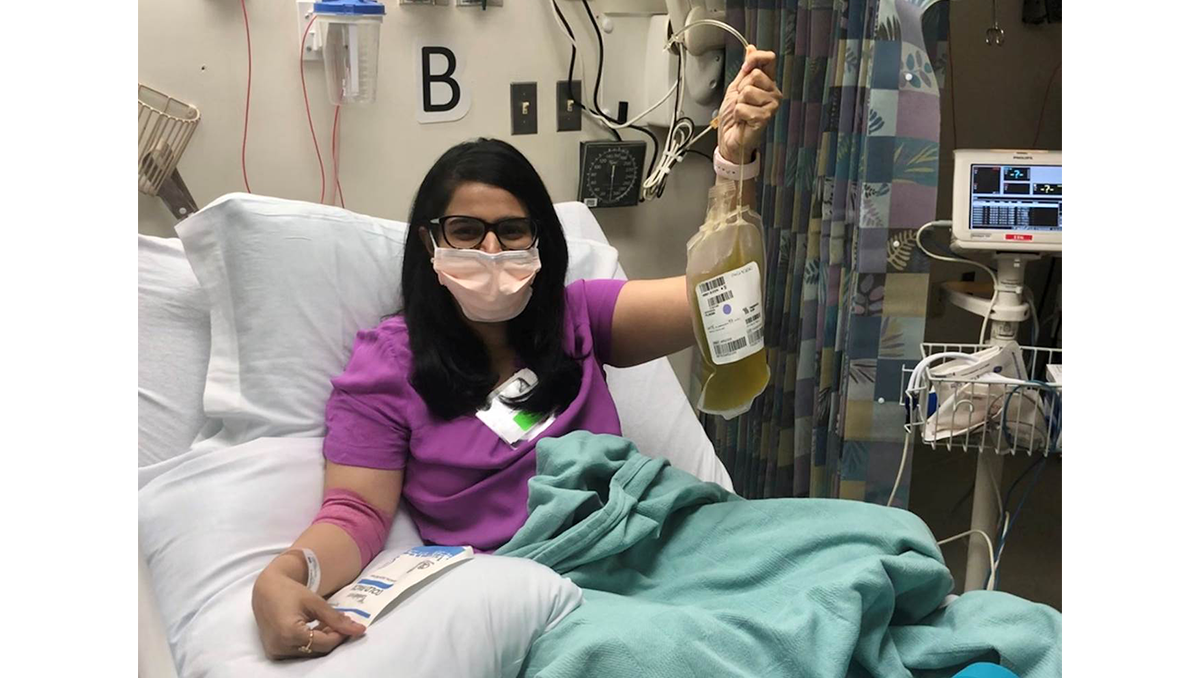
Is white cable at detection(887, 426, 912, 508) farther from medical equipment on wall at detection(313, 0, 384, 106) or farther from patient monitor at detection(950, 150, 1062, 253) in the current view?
medical equipment on wall at detection(313, 0, 384, 106)

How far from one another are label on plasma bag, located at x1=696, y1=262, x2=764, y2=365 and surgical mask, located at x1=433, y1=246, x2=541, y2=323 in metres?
0.37

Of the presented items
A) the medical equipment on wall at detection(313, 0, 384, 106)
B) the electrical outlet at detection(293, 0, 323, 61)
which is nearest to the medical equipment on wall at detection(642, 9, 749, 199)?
the medical equipment on wall at detection(313, 0, 384, 106)

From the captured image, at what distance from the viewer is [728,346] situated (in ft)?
3.85

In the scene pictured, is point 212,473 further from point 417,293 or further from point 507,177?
point 507,177

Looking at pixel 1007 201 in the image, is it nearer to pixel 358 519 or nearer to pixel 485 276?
pixel 485 276

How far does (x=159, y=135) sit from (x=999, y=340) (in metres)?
1.47

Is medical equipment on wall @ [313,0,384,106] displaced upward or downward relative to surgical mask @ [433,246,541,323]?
upward

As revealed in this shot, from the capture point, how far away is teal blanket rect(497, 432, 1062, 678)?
106 cm

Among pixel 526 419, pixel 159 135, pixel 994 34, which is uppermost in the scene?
pixel 994 34

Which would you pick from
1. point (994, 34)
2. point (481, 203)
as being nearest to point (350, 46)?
point (481, 203)

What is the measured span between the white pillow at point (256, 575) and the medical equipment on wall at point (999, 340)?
764 millimetres

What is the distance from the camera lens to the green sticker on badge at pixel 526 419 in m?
1.50
